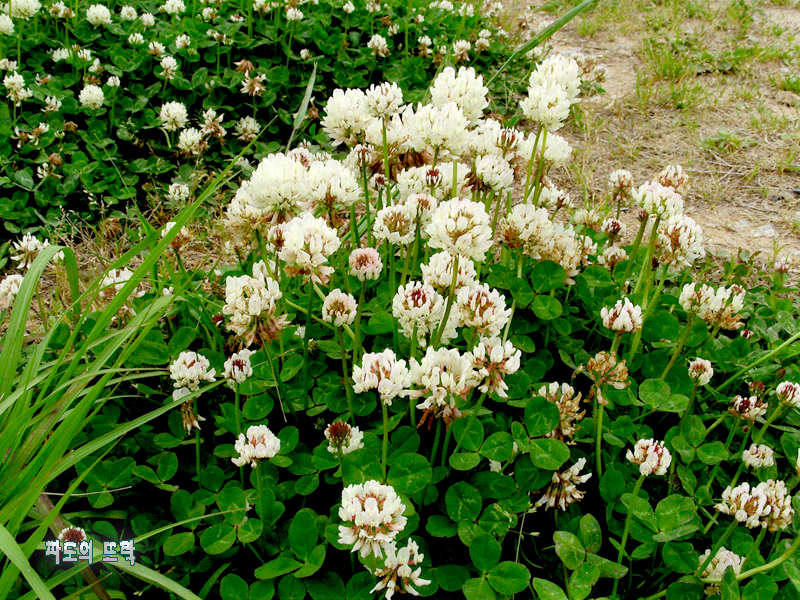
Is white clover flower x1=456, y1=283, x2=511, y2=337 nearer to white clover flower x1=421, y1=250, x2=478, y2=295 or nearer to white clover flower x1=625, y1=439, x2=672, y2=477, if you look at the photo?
white clover flower x1=421, y1=250, x2=478, y2=295

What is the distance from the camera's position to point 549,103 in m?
1.97

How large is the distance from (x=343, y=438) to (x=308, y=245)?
1.65ft

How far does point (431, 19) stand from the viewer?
225 inches

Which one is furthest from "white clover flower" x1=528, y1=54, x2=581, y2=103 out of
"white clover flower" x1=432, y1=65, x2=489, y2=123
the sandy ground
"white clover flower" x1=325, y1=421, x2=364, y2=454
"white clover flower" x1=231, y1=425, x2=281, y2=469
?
the sandy ground

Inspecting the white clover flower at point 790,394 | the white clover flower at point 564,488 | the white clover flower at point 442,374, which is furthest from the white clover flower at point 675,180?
the white clover flower at point 442,374

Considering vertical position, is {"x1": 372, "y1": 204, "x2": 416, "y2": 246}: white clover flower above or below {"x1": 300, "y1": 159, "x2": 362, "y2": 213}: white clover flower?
below

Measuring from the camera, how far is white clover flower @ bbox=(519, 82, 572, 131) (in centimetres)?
196

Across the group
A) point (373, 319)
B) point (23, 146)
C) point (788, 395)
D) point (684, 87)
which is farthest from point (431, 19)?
point (788, 395)

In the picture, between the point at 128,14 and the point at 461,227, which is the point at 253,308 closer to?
the point at 461,227

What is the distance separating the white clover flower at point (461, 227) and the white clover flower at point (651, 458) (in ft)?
2.23

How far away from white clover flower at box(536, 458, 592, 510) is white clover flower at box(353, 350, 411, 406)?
1.98ft

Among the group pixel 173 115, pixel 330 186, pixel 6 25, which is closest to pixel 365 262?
pixel 330 186

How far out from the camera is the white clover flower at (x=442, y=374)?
155cm

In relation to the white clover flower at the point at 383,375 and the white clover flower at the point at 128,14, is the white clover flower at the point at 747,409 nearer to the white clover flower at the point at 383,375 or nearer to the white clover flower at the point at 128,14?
the white clover flower at the point at 383,375
